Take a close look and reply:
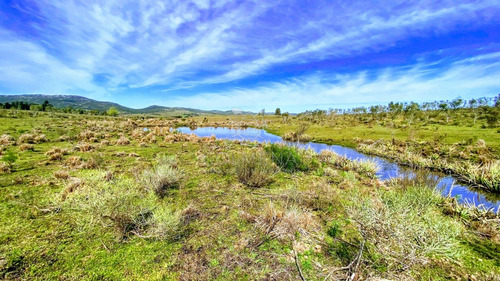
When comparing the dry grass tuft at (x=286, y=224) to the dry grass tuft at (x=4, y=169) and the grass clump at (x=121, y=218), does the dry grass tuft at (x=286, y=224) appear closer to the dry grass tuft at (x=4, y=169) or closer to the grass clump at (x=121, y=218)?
the grass clump at (x=121, y=218)

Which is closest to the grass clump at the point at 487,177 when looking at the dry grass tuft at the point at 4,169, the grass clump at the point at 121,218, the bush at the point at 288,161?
the bush at the point at 288,161

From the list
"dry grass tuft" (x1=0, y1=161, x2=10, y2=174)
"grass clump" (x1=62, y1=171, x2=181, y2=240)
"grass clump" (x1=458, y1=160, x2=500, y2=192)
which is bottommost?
"grass clump" (x1=458, y1=160, x2=500, y2=192)

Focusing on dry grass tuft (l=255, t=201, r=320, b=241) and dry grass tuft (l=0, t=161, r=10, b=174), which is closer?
dry grass tuft (l=255, t=201, r=320, b=241)

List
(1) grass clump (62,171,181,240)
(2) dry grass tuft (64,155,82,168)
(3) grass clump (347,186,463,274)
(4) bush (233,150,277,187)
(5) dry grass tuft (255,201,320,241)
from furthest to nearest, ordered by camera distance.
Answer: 1. (2) dry grass tuft (64,155,82,168)
2. (4) bush (233,150,277,187)
3. (5) dry grass tuft (255,201,320,241)
4. (1) grass clump (62,171,181,240)
5. (3) grass clump (347,186,463,274)

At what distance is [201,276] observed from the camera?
12.0 ft

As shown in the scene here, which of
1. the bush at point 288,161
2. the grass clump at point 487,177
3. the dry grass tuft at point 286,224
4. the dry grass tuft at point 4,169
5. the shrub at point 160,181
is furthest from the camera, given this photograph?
the bush at point 288,161

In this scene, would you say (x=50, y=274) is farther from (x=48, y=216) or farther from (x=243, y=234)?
(x=243, y=234)

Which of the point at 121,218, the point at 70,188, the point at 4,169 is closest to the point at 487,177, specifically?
the point at 121,218

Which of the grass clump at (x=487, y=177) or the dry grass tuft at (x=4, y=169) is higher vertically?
the dry grass tuft at (x=4, y=169)

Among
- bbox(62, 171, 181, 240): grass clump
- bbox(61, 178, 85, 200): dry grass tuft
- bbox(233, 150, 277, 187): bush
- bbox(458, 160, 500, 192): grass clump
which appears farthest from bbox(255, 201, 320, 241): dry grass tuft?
bbox(458, 160, 500, 192): grass clump

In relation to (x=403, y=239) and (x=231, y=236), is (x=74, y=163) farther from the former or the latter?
(x=403, y=239)

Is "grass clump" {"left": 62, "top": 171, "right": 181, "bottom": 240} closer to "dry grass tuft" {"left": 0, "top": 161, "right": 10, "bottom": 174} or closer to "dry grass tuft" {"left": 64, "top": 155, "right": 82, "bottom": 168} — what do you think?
"dry grass tuft" {"left": 64, "top": 155, "right": 82, "bottom": 168}

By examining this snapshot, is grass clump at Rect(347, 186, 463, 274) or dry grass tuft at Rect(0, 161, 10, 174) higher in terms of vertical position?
dry grass tuft at Rect(0, 161, 10, 174)

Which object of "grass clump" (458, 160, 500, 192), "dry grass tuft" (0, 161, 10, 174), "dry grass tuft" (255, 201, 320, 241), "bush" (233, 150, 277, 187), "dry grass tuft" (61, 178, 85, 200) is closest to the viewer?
"dry grass tuft" (255, 201, 320, 241)
